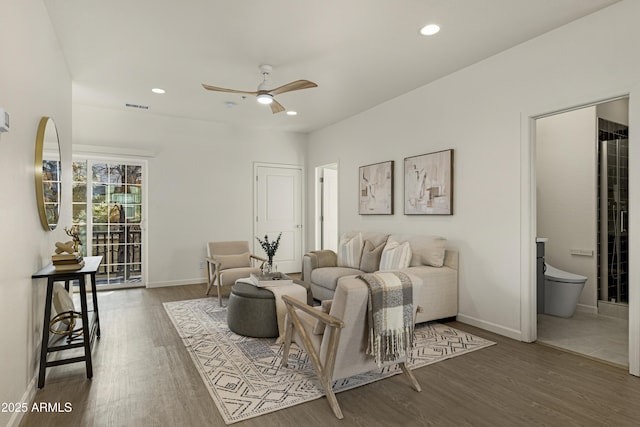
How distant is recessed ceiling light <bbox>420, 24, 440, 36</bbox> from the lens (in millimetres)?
3105

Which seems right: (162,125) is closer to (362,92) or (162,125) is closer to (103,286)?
(103,286)

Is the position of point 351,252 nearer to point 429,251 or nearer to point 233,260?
point 429,251

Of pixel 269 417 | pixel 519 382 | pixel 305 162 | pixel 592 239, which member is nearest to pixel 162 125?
pixel 305 162

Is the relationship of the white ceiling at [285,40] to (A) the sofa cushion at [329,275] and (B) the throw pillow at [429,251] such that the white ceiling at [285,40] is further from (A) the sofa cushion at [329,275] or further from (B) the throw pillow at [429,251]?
(A) the sofa cushion at [329,275]

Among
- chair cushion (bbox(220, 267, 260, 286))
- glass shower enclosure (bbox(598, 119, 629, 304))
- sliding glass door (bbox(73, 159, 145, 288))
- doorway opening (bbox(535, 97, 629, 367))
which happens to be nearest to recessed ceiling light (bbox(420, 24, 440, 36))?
doorway opening (bbox(535, 97, 629, 367))

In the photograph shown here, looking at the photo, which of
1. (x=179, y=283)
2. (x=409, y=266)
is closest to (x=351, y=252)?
(x=409, y=266)

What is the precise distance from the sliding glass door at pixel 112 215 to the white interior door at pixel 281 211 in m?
2.09

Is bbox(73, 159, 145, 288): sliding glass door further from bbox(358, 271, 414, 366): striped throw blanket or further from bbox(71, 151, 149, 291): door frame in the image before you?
bbox(358, 271, 414, 366): striped throw blanket

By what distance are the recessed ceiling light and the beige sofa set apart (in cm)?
218

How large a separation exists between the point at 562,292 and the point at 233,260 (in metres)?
4.39

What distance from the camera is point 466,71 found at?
400cm

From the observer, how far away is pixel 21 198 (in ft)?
7.38

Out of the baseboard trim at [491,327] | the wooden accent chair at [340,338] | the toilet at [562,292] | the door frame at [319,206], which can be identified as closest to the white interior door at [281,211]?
the door frame at [319,206]

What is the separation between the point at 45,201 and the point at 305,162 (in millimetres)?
5148
